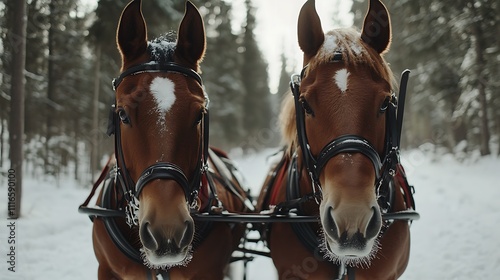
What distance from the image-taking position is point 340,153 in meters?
2.22

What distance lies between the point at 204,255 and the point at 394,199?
64.8 inches

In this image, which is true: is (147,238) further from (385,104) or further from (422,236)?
(422,236)

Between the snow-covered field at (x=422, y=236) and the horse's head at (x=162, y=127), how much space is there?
10.1ft

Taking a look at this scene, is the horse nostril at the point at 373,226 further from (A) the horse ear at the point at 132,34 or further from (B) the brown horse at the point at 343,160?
(A) the horse ear at the point at 132,34

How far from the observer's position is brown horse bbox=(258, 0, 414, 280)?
6.93ft

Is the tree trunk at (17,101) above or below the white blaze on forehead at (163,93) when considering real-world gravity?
above

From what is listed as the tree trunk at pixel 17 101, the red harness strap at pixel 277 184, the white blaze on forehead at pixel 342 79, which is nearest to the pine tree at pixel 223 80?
the tree trunk at pixel 17 101

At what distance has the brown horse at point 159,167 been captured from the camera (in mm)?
2227

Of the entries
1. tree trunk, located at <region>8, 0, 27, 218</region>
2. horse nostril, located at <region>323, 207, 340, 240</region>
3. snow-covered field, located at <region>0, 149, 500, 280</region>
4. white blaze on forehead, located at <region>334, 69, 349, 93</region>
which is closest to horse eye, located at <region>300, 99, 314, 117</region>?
white blaze on forehead, located at <region>334, 69, 349, 93</region>

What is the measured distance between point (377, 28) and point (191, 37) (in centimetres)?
144

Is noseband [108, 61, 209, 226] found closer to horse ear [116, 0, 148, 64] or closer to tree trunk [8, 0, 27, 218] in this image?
horse ear [116, 0, 148, 64]

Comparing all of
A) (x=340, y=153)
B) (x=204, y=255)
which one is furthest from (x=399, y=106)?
(x=204, y=255)

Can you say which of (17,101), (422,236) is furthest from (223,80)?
(422,236)

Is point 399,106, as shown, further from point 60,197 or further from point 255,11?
point 255,11
